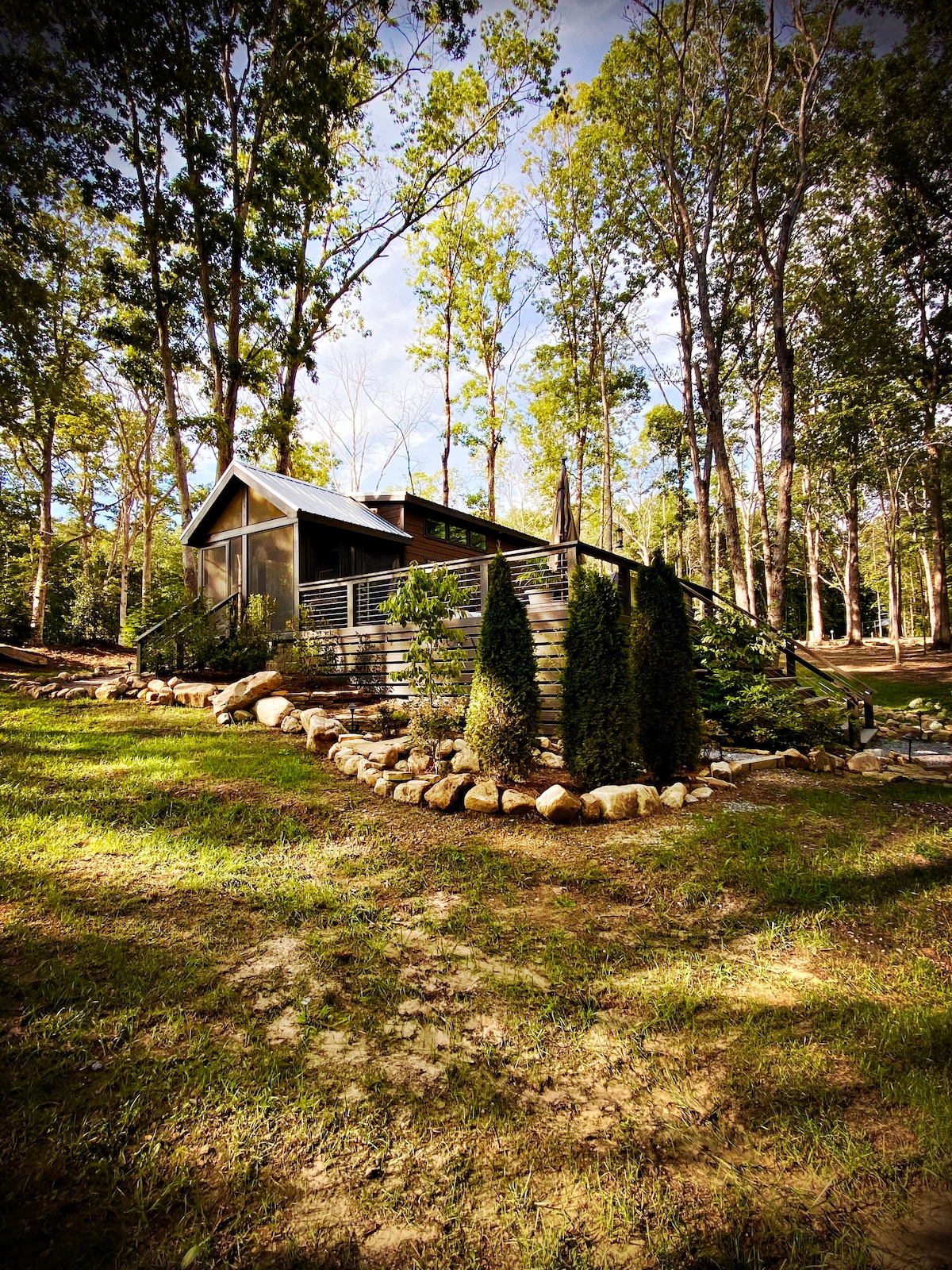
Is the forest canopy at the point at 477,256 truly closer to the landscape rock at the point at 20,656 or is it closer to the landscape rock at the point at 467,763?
the landscape rock at the point at 20,656

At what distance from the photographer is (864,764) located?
16.8 feet

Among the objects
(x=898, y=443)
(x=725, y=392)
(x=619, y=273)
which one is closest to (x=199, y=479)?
(x=619, y=273)

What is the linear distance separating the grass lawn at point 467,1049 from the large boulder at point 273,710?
2975mm

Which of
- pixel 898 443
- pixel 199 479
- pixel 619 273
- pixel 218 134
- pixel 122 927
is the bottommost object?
pixel 122 927

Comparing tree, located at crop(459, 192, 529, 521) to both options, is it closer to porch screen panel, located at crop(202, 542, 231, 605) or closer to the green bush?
porch screen panel, located at crop(202, 542, 231, 605)

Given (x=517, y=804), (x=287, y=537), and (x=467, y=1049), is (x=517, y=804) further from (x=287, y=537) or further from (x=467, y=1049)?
(x=287, y=537)

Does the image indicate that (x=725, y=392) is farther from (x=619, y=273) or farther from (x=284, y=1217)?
(x=284, y=1217)

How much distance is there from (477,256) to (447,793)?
68.9 feet

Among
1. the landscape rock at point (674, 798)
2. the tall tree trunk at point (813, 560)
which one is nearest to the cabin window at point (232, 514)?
the landscape rock at point (674, 798)

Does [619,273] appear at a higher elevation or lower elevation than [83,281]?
higher

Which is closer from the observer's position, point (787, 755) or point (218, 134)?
point (787, 755)

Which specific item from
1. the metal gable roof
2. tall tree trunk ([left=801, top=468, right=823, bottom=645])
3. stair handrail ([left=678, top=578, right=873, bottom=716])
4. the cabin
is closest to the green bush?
stair handrail ([left=678, top=578, right=873, bottom=716])

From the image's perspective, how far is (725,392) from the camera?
63.2 feet

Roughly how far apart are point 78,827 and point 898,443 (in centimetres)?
1985
